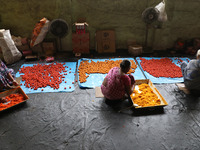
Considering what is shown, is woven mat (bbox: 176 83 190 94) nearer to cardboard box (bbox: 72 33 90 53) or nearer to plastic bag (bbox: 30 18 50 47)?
cardboard box (bbox: 72 33 90 53)

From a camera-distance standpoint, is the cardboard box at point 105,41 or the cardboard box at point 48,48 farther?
the cardboard box at point 105,41

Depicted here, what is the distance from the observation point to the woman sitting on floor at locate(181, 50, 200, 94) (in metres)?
3.18

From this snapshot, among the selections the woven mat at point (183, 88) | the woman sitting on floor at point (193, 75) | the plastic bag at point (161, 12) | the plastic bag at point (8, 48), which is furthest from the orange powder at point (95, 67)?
the plastic bag at point (8, 48)

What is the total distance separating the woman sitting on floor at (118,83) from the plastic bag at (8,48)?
10.9ft

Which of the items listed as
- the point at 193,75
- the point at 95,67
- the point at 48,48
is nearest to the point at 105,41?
the point at 95,67

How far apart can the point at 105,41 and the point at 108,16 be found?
828 millimetres

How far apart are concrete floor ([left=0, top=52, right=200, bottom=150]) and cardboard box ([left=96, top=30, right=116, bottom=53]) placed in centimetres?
251

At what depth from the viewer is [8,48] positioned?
4633mm

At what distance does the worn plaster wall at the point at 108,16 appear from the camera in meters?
4.93

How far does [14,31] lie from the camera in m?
5.25

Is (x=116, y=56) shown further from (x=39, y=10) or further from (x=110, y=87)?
(x=39, y=10)

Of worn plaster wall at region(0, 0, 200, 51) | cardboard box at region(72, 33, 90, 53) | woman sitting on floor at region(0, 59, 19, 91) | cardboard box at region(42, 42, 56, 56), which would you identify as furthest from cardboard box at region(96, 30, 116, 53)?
woman sitting on floor at region(0, 59, 19, 91)

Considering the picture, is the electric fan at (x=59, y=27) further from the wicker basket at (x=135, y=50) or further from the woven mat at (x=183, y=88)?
the woven mat at (x=183, y=88)

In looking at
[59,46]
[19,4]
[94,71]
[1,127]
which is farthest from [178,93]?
[19,4]
